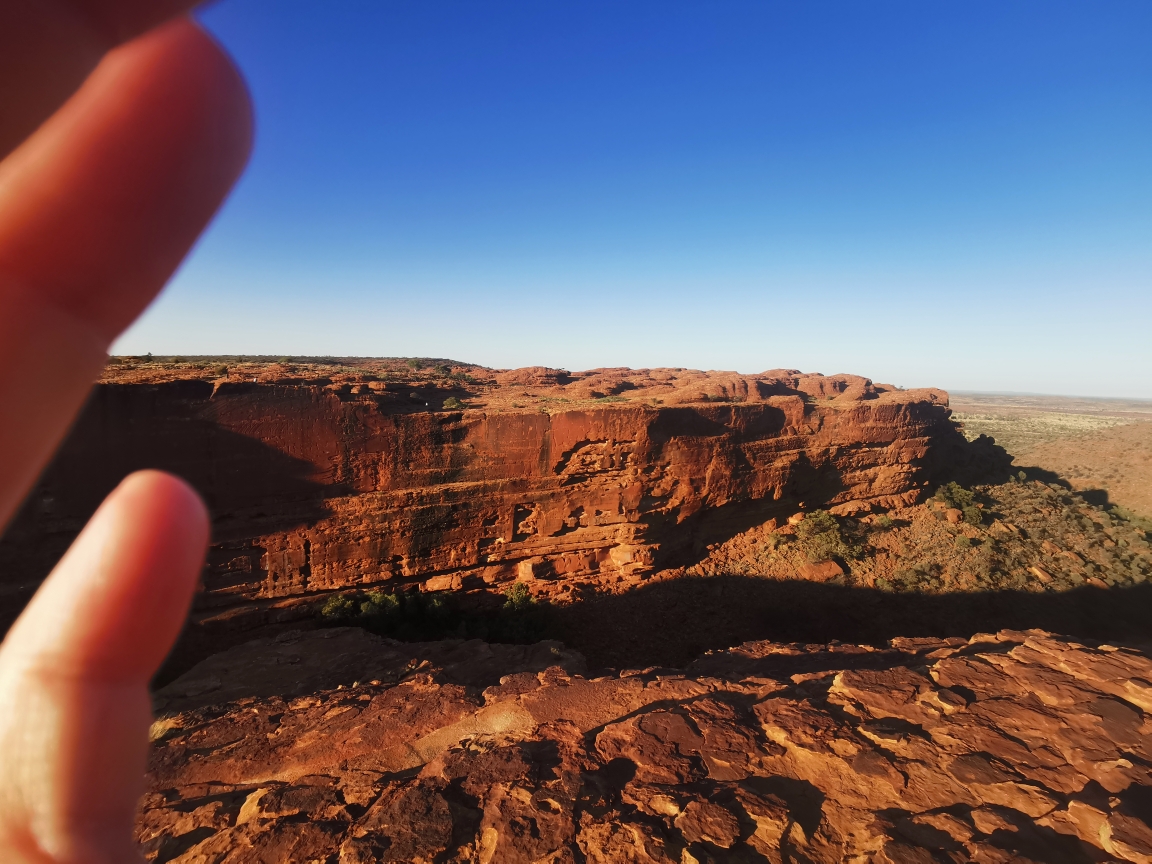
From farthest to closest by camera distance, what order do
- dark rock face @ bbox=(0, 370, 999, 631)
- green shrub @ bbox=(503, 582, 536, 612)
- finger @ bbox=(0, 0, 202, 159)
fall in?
green shrub @ bbox=(503, 582, 536, 612), dark rock face @ bbox=(0, 370, 999, 631), finger @ bbox=(0, 0, 202, 159)

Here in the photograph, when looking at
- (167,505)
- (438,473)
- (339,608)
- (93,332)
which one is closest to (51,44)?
(93,332)

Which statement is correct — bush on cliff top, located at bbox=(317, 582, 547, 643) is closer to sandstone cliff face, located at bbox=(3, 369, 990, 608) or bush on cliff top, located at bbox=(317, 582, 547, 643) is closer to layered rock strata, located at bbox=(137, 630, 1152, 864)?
sandstone cliff face, located at bbox=(3, 369, 990, 608)

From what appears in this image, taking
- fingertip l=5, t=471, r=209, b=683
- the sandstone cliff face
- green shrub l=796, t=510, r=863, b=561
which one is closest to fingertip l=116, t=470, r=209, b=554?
fingertip l=5, t=471, r=209, b=683

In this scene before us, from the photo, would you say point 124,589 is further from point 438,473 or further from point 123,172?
point 438,473

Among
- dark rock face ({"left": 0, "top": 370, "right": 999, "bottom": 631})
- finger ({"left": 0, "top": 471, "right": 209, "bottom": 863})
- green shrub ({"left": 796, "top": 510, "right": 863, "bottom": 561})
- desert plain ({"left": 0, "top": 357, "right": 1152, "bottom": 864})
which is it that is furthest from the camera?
green shrub ({"left": 796, "top": 510, "right": 863, "bottom": 561})

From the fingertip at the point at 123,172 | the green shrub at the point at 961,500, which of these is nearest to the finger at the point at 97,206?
the fingertip at the point at 123,172

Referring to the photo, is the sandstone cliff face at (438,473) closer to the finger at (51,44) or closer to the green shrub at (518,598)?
the green shrub at (518,598)

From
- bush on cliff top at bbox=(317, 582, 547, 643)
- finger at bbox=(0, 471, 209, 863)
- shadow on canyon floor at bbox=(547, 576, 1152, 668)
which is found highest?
finger at bbox=(0, 471, 209, 863)
